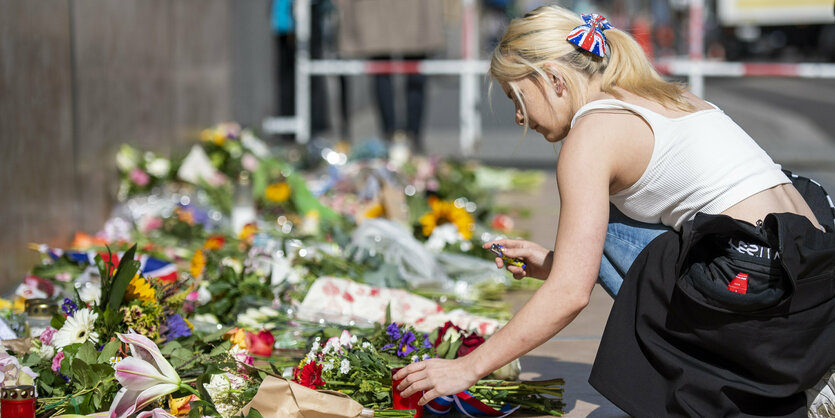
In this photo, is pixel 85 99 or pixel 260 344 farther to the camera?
pixel 85 99

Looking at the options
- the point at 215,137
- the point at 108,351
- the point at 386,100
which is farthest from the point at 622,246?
the point at 386,100

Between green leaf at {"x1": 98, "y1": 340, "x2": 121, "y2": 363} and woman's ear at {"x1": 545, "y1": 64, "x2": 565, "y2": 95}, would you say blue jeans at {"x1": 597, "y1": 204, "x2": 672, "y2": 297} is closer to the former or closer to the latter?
woman's ear at {"x1": 545, "y1": 64, "x2": 565, "y2": 95}

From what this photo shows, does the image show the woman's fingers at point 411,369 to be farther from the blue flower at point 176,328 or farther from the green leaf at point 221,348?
the blue flower at point 176,328

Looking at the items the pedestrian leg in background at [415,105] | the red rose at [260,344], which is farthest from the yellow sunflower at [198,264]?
the pedestrian leg in background at [415,105]

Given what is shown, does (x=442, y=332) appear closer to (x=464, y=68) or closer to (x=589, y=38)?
(x=589, y=38)

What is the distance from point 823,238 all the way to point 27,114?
11.0 ft

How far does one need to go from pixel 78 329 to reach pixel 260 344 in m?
0.63

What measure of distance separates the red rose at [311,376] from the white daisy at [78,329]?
565 mm

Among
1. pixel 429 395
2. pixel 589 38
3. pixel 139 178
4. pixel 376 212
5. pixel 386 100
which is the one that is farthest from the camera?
pixel 386 100

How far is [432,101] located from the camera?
16609mm

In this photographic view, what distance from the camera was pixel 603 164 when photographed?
2418mm

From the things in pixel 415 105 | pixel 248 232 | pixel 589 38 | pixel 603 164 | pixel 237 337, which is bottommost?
pixel 248 232

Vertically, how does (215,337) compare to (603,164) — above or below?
below

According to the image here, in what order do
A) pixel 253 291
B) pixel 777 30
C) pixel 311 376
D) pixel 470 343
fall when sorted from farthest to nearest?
1. pixel 777 30
2. pixel 253 291
3. pixel 470 343
4. pixel 311 376
